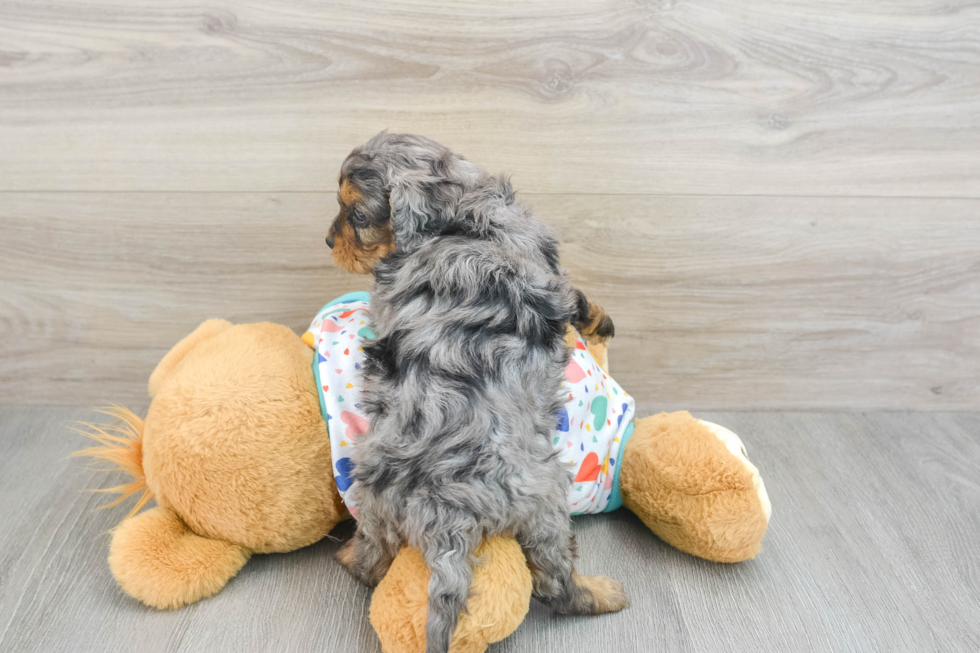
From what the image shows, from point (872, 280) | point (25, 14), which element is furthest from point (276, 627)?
point (872, 280)

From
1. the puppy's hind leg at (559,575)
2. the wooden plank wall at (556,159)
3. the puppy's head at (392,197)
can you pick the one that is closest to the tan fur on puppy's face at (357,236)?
the puppy's head at (392,197)

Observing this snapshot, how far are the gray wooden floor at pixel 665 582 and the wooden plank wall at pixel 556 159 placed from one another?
0.99ft

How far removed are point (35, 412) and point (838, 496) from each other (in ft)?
5.56

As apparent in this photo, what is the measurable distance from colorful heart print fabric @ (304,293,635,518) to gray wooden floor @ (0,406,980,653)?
0.14 meters

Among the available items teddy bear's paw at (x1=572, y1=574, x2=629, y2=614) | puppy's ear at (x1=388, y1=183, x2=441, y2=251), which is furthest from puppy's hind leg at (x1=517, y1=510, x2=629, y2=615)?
puppy's ear at (x1=388, y1=183, x2=441, y2=251)

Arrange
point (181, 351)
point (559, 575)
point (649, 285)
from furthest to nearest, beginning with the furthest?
point (649, 285), point (181, 351), point (559, 575)

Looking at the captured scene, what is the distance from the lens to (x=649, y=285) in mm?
1447

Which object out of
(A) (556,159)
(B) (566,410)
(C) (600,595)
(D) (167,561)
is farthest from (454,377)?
(A) (556,159)

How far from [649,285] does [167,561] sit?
102 cm

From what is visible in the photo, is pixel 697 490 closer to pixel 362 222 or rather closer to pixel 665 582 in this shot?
pixel 665 582

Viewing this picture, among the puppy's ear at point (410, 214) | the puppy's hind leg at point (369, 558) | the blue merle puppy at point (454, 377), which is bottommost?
the puppy's hind leg at point (369, 558)

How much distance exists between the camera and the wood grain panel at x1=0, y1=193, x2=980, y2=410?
54.7 inches

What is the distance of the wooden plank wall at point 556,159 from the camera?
4.21 ft

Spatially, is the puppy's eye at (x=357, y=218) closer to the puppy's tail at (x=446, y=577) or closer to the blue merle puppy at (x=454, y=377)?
the blue merle puppy at (x=454, y=377)
